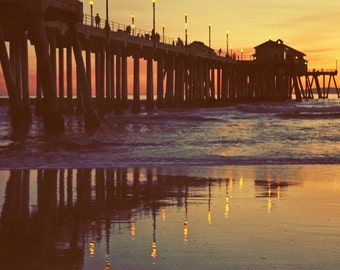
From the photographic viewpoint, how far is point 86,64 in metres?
54.4

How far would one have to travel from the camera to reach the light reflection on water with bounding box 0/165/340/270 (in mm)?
6969

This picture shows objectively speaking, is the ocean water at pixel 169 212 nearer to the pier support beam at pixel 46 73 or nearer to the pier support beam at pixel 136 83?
the pier support beam at pixel 46 73

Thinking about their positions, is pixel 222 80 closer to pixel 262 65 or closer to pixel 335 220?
pixel 262 65

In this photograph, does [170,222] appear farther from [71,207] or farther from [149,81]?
[149,81]

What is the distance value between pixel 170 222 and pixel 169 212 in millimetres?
813

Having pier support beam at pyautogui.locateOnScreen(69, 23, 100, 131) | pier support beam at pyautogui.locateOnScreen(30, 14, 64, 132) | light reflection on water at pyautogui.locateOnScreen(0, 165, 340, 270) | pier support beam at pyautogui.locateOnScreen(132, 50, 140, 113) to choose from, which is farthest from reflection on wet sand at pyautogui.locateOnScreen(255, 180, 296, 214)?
pier support beam at pyautogui.locateOnScreen(132, 50, 140, 113)

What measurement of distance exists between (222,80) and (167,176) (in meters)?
89.7

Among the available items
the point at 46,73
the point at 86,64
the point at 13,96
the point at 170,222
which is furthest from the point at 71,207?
the point at 86,64

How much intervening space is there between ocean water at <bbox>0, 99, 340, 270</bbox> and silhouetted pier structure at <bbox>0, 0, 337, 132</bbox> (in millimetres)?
11172

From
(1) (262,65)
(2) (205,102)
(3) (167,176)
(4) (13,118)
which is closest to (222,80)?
(1) (262,65)

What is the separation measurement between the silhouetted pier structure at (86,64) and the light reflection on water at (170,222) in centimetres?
1601

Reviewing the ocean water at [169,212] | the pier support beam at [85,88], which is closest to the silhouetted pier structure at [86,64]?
the pier support beam at [85,88]

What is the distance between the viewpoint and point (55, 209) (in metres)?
9.95

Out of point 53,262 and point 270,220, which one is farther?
point 270,220
